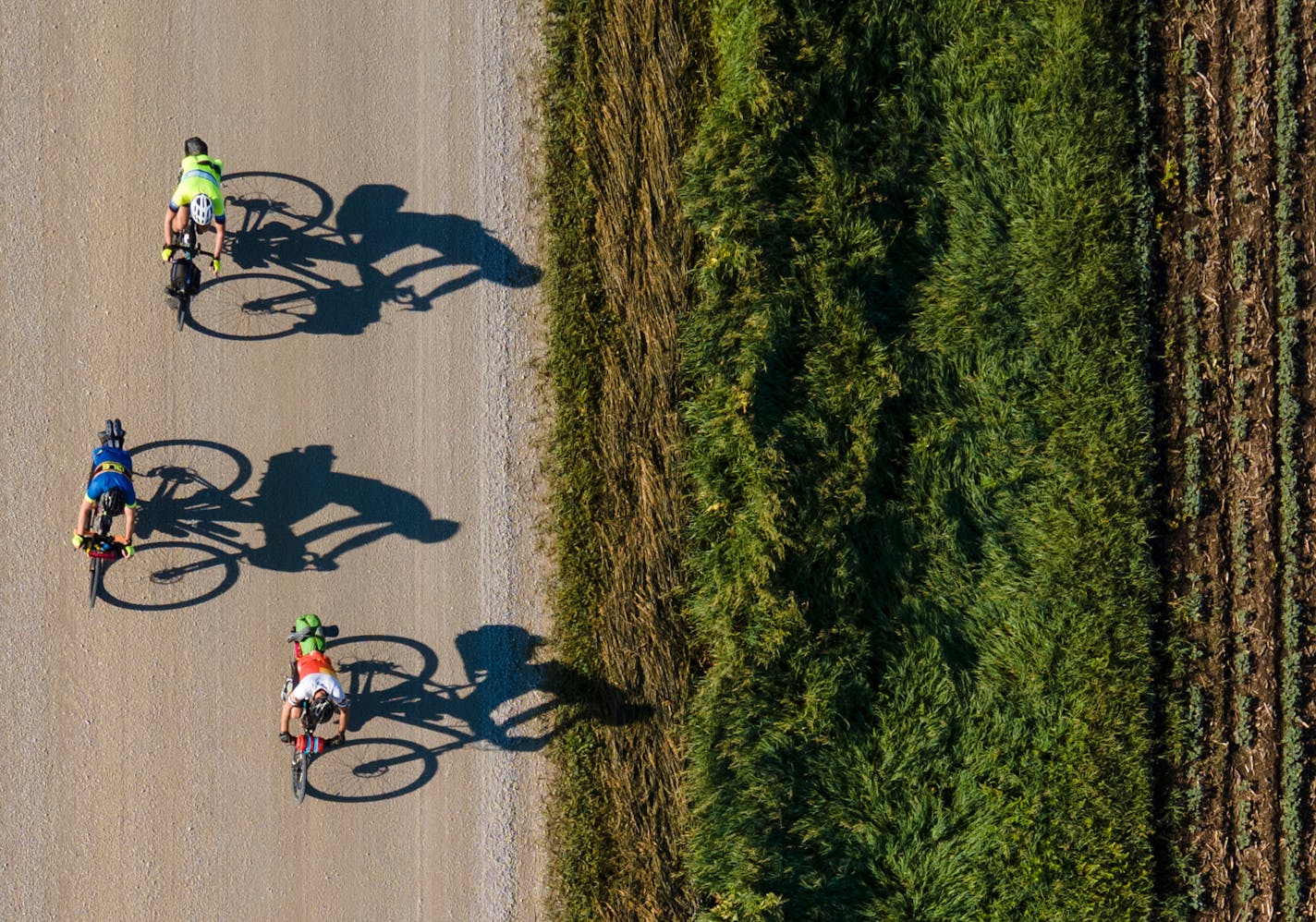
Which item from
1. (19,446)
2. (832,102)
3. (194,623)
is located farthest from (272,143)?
(832,102)

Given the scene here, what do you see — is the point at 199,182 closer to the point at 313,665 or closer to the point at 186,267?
the point at 186,267

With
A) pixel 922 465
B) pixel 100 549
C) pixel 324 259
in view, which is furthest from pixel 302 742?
pixel 922 465

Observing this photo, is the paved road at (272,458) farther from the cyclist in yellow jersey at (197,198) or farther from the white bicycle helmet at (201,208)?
the white bicycle helmet at (201,208)

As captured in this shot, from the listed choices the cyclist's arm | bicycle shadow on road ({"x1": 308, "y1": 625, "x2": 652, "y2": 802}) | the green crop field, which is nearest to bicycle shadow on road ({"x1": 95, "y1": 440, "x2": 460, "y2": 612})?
bicycle shadow on road ({"x1": 308, "y1": 625, "x2": 652, "y2": 802})

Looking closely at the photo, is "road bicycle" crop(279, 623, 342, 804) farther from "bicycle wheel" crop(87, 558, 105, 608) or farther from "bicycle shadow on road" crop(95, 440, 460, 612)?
"bicycle wheel" crop(87, 558, 105, 608)

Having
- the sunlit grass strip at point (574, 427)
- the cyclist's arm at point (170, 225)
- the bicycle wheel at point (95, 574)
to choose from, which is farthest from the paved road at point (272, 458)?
the cyclist's arm at point (170, 225)

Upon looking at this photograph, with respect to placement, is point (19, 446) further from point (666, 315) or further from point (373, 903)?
point (666, 315)

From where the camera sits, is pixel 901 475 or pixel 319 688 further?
pixel 901 475

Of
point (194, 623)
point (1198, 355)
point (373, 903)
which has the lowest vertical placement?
point (373, 903)
